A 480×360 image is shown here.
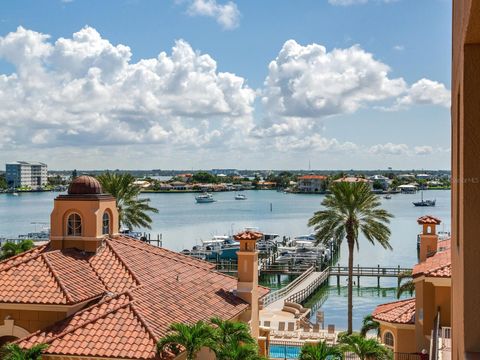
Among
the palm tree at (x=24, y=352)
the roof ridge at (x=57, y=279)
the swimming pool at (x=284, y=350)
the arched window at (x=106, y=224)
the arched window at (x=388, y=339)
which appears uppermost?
the arched window at (x=106, y=224)

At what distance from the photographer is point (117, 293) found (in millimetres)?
18781

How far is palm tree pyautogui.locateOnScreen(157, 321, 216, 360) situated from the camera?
1435 centimetres

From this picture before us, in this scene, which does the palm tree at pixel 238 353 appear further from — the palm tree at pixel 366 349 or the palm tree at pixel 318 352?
the palm tree at pixel 366 349

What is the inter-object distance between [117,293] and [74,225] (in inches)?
161

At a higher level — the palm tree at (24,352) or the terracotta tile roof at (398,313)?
the palm tree at (24,352)

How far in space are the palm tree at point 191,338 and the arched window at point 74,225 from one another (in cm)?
824

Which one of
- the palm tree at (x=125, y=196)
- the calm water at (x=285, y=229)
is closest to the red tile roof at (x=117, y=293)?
the palm tree at (x=125, y=196)

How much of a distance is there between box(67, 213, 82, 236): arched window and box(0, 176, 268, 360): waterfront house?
0.04 metres

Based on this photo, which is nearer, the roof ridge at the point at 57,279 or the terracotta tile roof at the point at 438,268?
the roof ridge at the point at 57,279

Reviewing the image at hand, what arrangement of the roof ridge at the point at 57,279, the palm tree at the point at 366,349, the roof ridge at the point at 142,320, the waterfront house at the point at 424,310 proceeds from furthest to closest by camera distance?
the waterfront house at the point at 424,310
the roof ridge at the point at 57,279
the palm tree at the point at 366,349
the roof ridge at the point at 142,320

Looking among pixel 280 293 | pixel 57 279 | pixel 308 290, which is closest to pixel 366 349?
pixel 57 279

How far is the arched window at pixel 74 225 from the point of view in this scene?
21.7 metres

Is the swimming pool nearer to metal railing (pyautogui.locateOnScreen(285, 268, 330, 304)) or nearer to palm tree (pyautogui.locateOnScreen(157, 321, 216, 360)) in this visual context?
palm tree (pyautogui.locateOnScreen(157, 321, 216, 360))

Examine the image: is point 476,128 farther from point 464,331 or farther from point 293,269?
point 293,269
